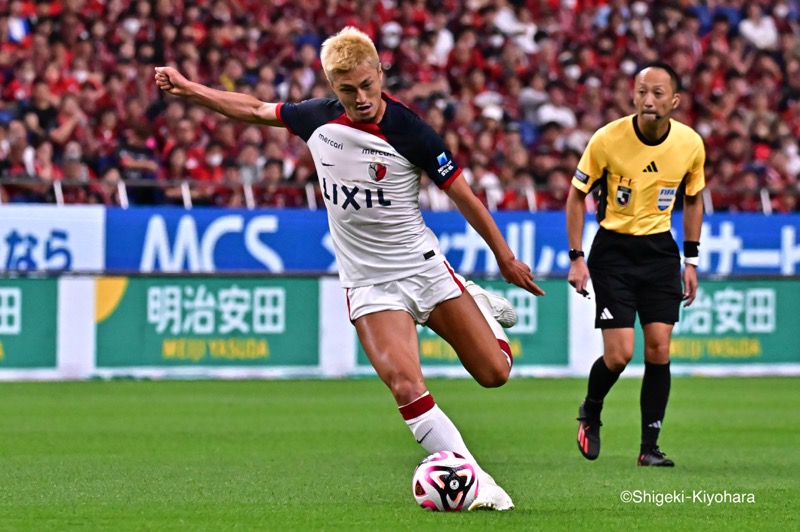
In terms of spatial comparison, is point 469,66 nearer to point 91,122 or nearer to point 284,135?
point 284,135

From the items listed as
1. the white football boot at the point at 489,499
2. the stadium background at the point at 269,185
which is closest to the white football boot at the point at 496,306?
the white football boot at the point at 489,499

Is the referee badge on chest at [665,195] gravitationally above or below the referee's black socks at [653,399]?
above

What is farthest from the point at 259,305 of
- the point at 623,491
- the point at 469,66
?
the point at 623,491

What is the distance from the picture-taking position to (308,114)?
7.37 metres

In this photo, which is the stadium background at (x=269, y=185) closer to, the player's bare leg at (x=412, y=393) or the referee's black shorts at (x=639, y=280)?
the referee's black shorts at (x=639, y=280)

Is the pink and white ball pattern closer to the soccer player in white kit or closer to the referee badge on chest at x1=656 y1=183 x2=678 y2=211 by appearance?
the soccer player in white kit

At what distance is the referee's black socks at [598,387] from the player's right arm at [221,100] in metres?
3.15

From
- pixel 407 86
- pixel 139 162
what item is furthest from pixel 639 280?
pixel 407 86

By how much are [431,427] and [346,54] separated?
1.77m

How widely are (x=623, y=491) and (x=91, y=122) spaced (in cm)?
1279

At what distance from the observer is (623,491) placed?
7.96 m

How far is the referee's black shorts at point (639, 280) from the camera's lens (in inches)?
377

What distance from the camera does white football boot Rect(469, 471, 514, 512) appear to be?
704cm

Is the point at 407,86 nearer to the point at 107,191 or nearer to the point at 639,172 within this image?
the point at 107,191
